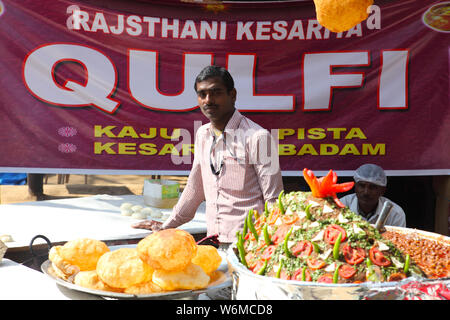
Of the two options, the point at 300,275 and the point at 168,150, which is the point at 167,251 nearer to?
the point at 300,275

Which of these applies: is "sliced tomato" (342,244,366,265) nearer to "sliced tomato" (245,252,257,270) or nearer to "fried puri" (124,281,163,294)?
"sliced tomato" (245,252,257,270)

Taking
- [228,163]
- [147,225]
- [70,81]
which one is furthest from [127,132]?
[228,163]

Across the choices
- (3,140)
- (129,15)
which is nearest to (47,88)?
(3,140)

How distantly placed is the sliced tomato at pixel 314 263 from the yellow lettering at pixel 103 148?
9.53 feet

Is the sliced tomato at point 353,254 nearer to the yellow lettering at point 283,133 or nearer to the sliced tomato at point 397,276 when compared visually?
the sliced tomato at point 397,276

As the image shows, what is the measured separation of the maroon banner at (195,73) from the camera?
Result: 3488 mm

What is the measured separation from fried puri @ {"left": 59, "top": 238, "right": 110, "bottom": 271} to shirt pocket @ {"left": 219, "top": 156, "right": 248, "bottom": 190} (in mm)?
993

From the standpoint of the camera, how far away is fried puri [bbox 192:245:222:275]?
128 centimetres

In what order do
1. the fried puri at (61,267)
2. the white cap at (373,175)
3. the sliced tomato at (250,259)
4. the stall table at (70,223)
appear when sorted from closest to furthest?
the sliced tomato at (250,259)
the fried puri at (61,267)
the stall table at (70,223)
the white cap at (373,175)

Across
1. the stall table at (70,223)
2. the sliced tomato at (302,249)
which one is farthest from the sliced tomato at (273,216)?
the stall table at (70,223)

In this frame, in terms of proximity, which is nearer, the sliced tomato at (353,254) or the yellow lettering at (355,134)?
the sliced tomato at (353,254)

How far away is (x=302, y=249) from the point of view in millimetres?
1027

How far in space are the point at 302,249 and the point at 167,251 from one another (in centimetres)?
34
